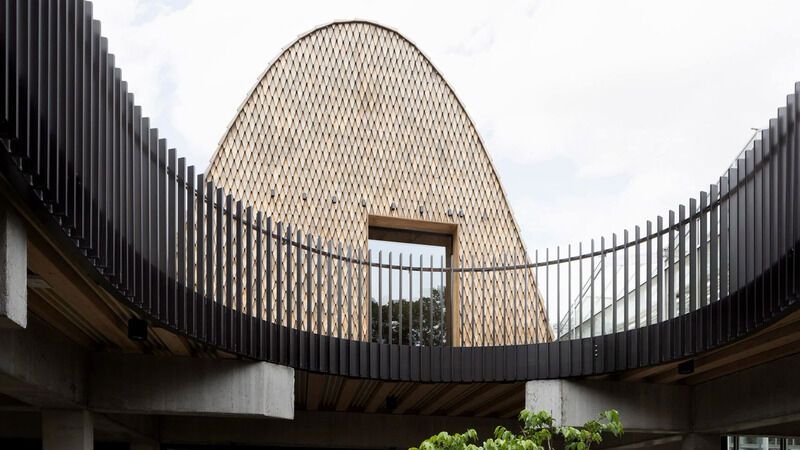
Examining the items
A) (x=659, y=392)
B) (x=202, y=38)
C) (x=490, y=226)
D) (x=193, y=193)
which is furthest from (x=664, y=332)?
(x=202, y=38)

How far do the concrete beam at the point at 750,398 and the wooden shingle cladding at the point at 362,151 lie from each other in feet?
16.2

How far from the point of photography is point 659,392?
546 inches

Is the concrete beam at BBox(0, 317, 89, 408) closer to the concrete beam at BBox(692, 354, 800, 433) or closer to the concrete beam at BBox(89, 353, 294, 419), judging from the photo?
the concrete beam at BBox(89, 353, 294, 419)

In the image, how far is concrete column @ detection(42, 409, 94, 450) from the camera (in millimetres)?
11297

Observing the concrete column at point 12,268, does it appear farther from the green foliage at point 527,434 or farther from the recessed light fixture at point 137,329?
the recessed light fixture at point 137,329

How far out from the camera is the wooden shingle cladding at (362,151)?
19359 millimetres

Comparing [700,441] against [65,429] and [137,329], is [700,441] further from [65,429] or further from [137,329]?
[65,429]

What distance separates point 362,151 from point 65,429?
10215 millimetres

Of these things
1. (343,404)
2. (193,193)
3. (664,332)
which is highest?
(193,193)

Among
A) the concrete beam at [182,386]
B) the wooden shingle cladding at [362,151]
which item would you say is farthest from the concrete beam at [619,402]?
the wooden shingle cladding at [362,151]

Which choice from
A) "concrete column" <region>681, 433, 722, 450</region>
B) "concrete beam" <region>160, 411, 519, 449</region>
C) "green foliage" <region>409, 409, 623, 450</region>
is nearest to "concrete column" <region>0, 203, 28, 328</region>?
"green foliage" <region>409, 409, 623, 450</region>

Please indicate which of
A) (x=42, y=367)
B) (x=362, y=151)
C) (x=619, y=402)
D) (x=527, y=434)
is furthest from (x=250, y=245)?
(x=362, y=151)

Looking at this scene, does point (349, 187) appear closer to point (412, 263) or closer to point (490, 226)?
point (490, 226)

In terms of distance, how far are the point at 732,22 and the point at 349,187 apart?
5106cm
